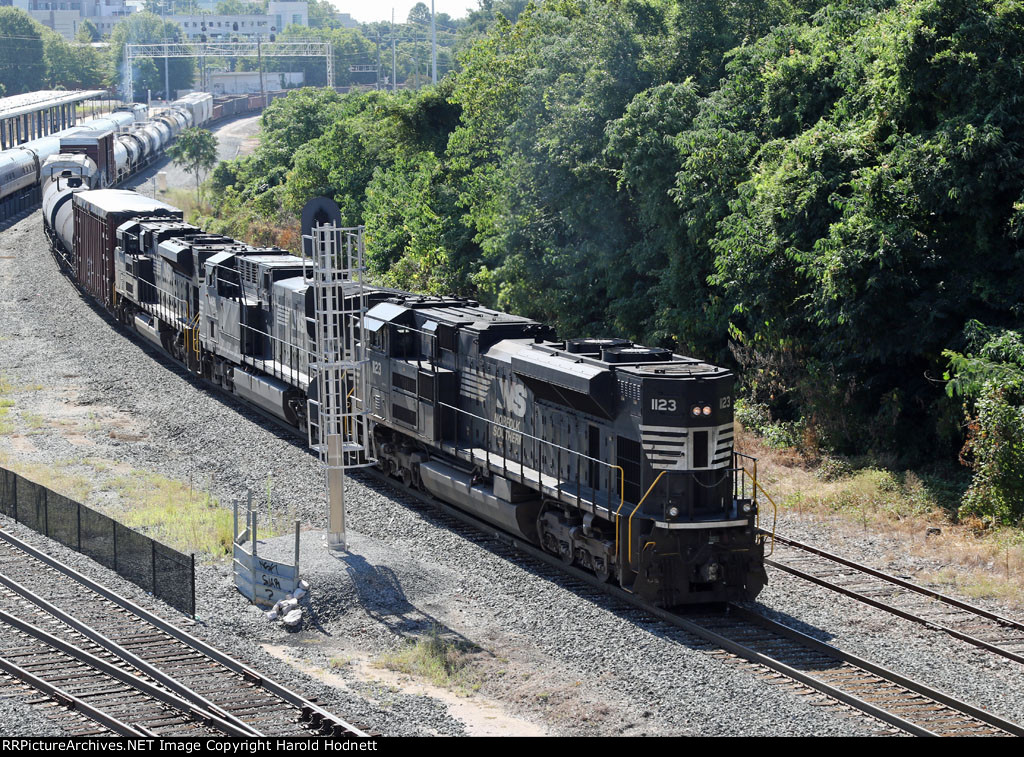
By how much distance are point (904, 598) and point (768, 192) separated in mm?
9749

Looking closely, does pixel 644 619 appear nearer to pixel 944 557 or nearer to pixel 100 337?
pixel 944 557

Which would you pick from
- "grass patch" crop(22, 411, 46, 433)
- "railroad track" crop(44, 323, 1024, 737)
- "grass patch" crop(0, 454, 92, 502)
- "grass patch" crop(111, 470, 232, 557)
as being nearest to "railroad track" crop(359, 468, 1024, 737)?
"railroad track" crop(44, 323, 1024, 737)

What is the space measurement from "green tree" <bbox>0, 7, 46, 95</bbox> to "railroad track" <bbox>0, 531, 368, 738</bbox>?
14135 cm

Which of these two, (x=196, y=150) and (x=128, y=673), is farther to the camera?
(x=196, y=150)

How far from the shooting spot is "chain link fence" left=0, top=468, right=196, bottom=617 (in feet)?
50.5

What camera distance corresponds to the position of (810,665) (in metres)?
13.4

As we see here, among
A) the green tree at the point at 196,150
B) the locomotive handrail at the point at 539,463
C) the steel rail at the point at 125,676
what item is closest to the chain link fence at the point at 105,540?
the steel rail at the point at 125,676

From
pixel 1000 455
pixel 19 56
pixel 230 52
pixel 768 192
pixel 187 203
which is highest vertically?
pixel 19 56

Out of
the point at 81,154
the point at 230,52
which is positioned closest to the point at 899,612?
the point at 81,154

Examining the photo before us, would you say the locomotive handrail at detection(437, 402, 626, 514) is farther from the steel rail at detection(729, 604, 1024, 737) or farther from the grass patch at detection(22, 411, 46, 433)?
the grass patch at detection(22, 411, 46, 433)

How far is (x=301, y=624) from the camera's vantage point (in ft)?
48.6

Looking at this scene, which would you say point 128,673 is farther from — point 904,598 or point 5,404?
point 5,404

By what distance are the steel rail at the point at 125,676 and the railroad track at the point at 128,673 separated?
12mm
